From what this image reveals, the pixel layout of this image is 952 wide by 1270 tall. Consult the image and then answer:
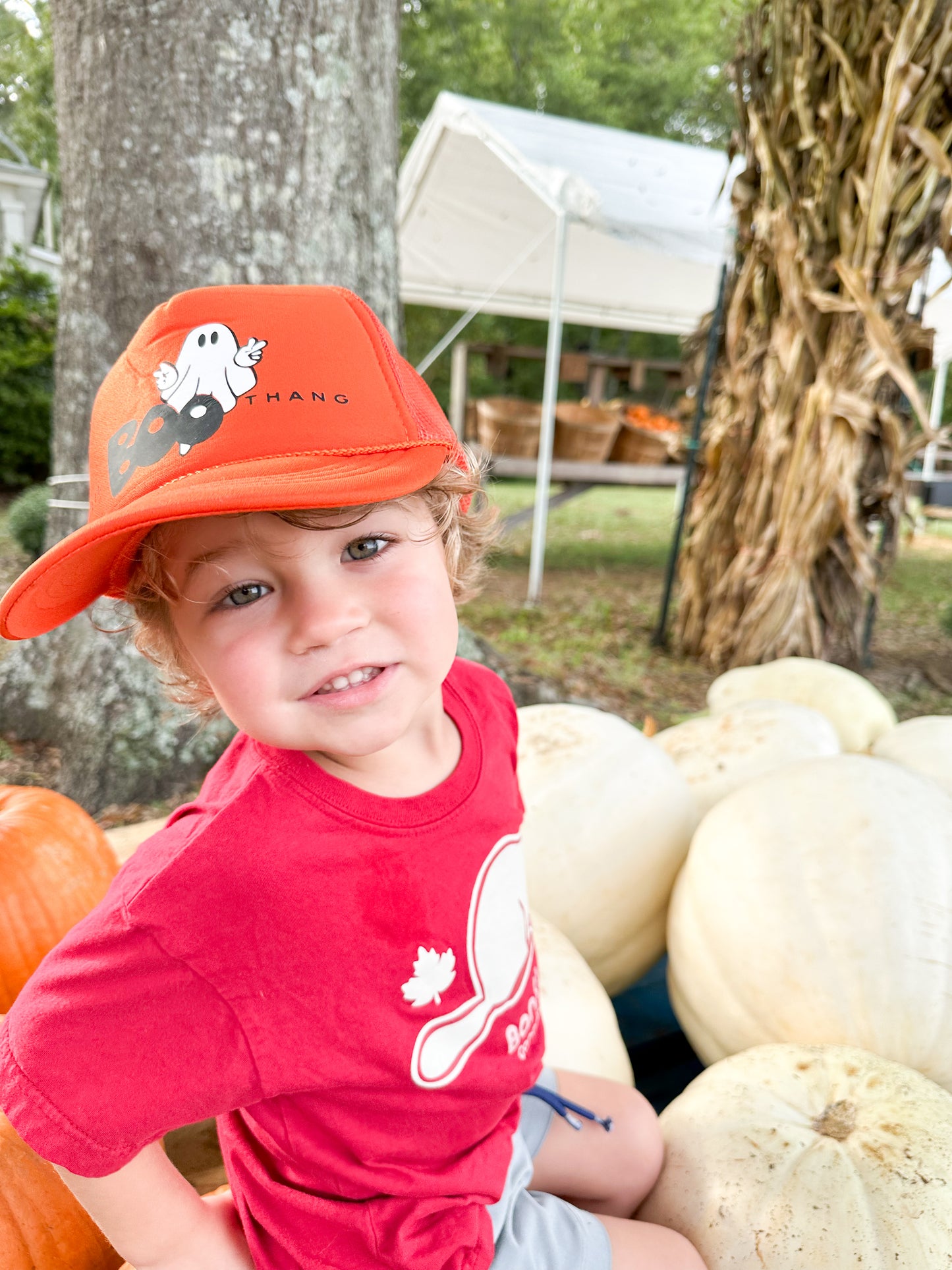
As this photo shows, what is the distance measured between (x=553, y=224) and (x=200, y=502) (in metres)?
6.19

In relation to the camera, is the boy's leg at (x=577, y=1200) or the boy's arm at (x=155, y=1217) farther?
the boy's leg at (x=577, y=1200)

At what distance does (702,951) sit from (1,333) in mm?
10276

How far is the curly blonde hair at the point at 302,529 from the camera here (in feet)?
2.78

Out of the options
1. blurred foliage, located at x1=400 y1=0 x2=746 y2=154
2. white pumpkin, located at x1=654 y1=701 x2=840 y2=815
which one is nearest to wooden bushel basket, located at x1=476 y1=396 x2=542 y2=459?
white pumpkin, located at x1=654 y1=701 x2=840 y2=815

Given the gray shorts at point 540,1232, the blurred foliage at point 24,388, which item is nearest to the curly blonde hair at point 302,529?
the gray shorts at point 540,1232

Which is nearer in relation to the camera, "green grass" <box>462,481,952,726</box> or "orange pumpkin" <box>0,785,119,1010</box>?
"orange pumpkin" <box>0,785,119,1010</box>

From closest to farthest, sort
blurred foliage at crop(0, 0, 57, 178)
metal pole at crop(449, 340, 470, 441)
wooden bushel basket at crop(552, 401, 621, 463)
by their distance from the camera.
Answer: wooden bushel basket at crop(552, 401, 621, 463) < metal pole at crop(449, 340, 470, 441) < blurred foliage at crop(0, 0, 57, 178)

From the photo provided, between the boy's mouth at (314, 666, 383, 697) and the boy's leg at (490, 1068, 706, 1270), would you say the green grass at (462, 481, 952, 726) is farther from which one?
the boy's mouth at (314, 666, 383, 697)

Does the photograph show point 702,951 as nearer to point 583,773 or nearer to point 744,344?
point 583,773

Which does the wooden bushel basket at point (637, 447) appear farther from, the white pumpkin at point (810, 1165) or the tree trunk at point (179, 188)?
the white pumpkin at point (810, 1165)

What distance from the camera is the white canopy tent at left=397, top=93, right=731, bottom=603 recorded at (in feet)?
17.3

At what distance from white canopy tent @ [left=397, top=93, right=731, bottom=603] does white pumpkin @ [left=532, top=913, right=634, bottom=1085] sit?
11.8 ft

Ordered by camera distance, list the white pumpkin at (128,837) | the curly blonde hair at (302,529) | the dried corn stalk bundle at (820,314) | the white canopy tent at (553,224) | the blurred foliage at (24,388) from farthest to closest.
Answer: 1. the blurred foliage at (24,388)
2. the white canopy tent at (553,224)
3. the dried corn stalk bundle at (820,314)
4. the white pumpkin at (128,837)
5. the curly blonde hair at (302,529)

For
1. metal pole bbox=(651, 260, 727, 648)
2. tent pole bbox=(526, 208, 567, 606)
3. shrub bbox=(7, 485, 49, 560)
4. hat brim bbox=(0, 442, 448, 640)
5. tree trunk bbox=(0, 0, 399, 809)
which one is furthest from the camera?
shrub bbox=(7, 485, 49, 560)
